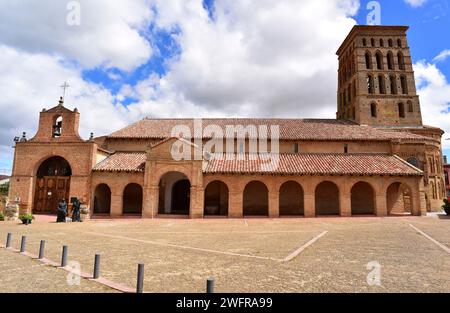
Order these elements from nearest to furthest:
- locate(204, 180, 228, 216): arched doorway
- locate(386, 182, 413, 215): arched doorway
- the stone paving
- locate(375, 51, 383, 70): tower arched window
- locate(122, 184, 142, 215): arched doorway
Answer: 1. the stone paving
2. locate(204, 180, 228, 216): arched doorway
3. locate(122, 184, 142, 215): arched doorway
4. locate(386, 182, 413, 215): arched doorway
5. locate(375, 51, 383, 70): tower arched window

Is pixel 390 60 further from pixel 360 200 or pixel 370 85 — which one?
pixel 360 200

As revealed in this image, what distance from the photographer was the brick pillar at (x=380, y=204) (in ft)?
77.5

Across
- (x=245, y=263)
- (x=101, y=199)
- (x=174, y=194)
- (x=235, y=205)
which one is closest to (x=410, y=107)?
(x=235, y=205)

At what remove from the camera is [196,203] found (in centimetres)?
2270

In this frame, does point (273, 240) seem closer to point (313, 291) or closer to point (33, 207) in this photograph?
point (313, 291)

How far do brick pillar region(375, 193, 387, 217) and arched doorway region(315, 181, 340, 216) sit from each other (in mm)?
3291

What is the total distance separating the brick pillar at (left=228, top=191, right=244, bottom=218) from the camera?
2323cm

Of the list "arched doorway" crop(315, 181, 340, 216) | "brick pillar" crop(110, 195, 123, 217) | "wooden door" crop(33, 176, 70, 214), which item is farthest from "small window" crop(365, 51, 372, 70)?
"wooden door" crop(33, 176, 70, 214)

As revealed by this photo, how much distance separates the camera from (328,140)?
27.7 metres

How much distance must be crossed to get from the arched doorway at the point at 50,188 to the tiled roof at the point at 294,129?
5748 mm

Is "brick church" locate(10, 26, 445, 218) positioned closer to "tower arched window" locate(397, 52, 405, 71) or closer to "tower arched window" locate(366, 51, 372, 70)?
"tower arched window" locate(397, 52, 405, 71)

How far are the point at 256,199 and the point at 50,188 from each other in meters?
17.8

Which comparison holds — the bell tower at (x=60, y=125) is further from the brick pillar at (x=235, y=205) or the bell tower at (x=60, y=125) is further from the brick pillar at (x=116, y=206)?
the brick pillar at (x=235, y=205)

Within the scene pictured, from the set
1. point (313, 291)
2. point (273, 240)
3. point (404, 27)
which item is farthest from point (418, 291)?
point (404, 27)
